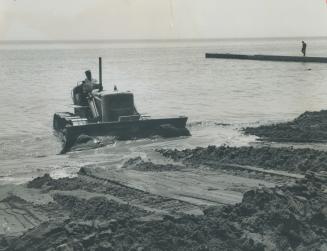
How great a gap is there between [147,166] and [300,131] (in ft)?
25.8

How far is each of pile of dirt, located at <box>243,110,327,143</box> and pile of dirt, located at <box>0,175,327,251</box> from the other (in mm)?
10250

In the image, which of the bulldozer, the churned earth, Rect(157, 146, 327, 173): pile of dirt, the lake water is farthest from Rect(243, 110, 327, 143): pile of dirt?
the churned earth

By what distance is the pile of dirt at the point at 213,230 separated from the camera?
821 centimetres

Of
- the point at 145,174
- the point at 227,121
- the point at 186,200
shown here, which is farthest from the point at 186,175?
the point at 227,121

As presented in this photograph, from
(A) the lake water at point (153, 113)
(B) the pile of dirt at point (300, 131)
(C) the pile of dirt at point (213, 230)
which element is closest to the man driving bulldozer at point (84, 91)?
(A) the lake water at point (153, 113)

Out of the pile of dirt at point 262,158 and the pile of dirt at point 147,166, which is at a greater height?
the pile of dirt at point 262,158

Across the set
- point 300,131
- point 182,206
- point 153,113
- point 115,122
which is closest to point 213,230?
point 182,206

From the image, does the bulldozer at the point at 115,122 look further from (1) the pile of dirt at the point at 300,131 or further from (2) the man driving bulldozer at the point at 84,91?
(1) the pile of dirt at the point at 300,131

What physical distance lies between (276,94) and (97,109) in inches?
1009

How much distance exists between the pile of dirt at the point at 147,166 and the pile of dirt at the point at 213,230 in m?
5.29

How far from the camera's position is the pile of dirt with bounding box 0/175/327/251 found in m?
8.21

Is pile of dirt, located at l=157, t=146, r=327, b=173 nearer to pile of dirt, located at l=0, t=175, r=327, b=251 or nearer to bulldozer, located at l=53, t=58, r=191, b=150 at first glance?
pile of dirt, located at l=0, t=175, r=327, b=251

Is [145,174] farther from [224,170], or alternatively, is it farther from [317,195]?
[317,195]

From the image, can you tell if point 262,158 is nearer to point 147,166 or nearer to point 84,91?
point 147,166
